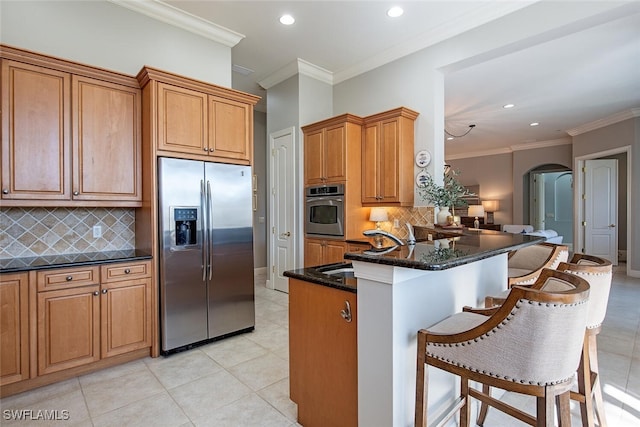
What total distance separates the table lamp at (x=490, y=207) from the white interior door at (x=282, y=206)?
7.45 m

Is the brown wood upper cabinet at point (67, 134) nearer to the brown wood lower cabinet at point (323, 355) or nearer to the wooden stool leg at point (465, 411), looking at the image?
the brown wood lower cabinet at point (323, 355)

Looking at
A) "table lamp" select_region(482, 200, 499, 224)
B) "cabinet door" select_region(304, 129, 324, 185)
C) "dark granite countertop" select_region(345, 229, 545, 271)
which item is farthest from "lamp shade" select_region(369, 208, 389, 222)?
"table lamp" select_region(482, 200, 499, 224)

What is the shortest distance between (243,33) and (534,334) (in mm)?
4135

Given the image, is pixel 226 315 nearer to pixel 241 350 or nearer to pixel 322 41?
pixel 241 350

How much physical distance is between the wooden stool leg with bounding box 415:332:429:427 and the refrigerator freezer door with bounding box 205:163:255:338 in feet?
7.25

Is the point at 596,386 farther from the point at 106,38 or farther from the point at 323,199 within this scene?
the point at 106,38

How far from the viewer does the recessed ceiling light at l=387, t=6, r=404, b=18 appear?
3.35 metres

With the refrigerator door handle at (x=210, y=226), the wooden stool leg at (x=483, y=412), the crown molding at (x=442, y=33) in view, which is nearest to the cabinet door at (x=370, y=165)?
the crown molding at (x=442, y=33)

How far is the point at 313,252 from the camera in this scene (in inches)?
183

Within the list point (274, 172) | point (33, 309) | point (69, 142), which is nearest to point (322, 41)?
point (274, 172)

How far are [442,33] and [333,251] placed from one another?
2942 millimetres

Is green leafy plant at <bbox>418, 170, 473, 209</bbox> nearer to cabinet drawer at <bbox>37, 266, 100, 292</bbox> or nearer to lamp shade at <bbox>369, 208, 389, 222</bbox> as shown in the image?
lamp shade at <bbox>369, 208, 389, 222</bbox>

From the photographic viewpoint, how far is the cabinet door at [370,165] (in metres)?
4.25

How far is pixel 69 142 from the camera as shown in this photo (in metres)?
2.62
